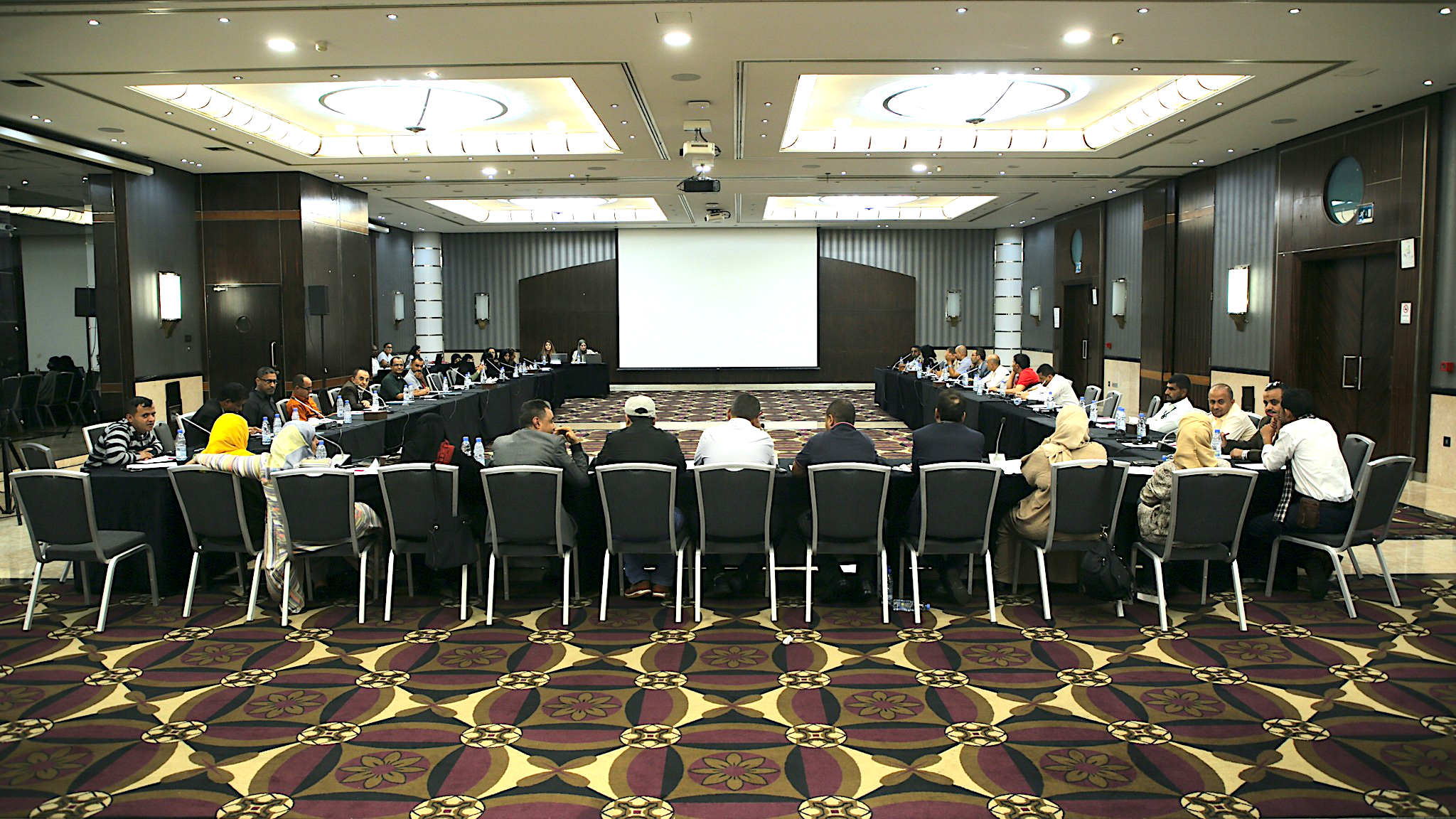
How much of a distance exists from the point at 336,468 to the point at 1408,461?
5822 mm

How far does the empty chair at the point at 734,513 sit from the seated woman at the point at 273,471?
1.88 meters

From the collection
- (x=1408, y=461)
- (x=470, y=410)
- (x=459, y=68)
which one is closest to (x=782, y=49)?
(x=459, y=68)

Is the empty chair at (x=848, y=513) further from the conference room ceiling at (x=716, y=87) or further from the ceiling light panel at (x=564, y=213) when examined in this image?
the ceiling light panel at (x=564, y=213)

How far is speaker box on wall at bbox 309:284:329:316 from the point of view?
44.5ft

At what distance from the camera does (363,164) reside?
501 inches

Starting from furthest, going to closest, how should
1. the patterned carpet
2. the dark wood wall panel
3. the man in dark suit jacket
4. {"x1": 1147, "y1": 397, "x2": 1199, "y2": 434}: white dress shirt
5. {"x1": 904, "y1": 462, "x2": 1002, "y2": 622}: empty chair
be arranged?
1. the dark wood wall panel
2. {"x1": 1147, "y1": 397, "x2": 1199, "y2": 434}: white dress shirt
3. the man in dark suit jacket
4. {"x1": 904, "y1": 462, "x2": 1002, "y2": 622}: empty chair
5. the patterned carpet

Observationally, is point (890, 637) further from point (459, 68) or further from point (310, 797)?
point (459, 68)

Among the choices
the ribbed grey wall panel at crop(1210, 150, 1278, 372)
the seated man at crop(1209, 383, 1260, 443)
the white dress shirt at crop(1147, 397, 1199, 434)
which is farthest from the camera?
the ribbed grey wall panel at crop(1210, 150, 1278, 372)

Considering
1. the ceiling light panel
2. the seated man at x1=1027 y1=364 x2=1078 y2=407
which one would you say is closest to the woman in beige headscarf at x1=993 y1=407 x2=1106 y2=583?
the seated man at x1=1027 y1=364 x2=1078 y2=407

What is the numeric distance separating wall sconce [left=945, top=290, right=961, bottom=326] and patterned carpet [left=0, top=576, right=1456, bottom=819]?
17.4 metres

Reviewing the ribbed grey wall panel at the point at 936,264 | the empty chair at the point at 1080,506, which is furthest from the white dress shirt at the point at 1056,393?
the ribbed grey wall panel at the point at 936,264

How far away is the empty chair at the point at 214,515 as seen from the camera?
5281 millimetres

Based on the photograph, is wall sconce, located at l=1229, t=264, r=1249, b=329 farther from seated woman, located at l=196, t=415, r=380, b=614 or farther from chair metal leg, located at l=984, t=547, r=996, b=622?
seated woman, located at l=196, t=415, r=380, b=614

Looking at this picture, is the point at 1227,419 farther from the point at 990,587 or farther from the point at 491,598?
the point at 491,598
